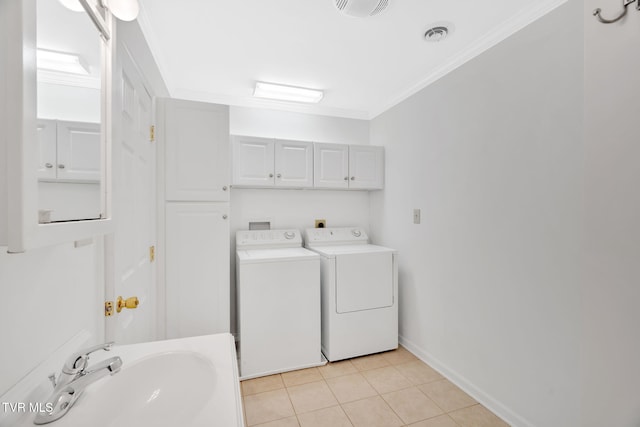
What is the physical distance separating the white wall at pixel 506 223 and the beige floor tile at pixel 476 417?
0.21 feet

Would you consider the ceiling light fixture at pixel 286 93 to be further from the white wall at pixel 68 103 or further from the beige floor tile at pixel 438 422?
the beige floor tile at pixel 438 422

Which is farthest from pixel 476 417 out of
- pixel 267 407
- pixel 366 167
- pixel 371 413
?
pixel 366 167

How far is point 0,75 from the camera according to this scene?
420mm

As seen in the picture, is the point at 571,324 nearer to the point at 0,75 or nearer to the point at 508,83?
the point at 508,83

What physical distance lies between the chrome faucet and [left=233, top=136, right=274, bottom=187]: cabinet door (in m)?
1.95

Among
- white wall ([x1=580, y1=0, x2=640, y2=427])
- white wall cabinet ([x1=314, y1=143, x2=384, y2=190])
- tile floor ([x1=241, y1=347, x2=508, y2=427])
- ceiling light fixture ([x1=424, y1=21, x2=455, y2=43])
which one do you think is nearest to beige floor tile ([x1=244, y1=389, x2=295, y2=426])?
tile floor ([x1=241, y1=347, x2=508, y2=427])

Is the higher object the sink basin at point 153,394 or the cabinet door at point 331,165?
the cabinet door at point 331,165

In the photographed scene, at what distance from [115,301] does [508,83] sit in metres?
2.35

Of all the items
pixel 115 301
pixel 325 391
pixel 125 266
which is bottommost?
pixel 325 391

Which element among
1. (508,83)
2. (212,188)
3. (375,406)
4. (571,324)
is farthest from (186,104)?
(571,324)

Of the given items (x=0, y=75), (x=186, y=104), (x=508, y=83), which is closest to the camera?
(x=0, y=75)

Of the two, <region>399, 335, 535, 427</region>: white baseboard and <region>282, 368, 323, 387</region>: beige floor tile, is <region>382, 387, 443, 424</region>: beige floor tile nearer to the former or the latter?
<region>399, 335, 535, 427</region>: white baseboard

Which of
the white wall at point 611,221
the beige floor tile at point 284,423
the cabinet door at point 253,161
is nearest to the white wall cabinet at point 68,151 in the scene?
the white wall at point 611,221

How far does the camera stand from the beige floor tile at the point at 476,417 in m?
1.68
